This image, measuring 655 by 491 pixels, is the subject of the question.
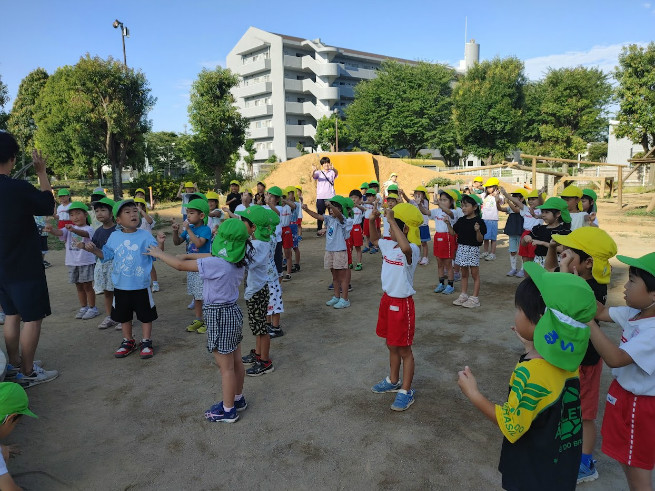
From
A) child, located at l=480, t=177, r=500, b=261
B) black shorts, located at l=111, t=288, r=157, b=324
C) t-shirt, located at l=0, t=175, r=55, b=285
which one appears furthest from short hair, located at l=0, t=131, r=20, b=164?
child, located at l=480, t=177, r=500, b=261

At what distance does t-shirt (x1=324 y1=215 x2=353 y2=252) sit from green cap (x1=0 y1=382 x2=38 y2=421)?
5.03 metres

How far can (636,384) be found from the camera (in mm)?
2277

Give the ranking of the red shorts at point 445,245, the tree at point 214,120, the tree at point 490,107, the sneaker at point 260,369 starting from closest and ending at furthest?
the sneaker at point 260,369 < the red shorts at point 445,245 < the tree at point 214,120 < the tree at point 490,107

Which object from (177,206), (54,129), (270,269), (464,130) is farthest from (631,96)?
(54,129)

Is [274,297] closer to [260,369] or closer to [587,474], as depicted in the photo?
[260,369]

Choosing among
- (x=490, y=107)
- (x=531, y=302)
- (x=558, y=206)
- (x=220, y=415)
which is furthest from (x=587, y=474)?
(x=490, y=107)

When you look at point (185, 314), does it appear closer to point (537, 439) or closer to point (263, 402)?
point (263, 402)

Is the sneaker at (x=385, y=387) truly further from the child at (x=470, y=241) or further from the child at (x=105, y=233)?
the child at (x=105, y=233)

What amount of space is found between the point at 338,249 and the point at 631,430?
5.09 meters

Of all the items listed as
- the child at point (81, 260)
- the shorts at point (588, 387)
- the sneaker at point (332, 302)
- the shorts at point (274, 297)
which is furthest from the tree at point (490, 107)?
the shorts at point (588, 387)

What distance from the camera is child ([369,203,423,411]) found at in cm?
389

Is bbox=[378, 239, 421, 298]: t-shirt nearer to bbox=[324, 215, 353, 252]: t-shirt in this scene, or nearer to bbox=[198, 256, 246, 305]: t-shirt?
bbox=[198, 256, 246, 305]: t-shirt

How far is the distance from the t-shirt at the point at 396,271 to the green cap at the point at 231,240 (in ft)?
4.47

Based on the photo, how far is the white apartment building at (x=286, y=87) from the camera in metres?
51.4
